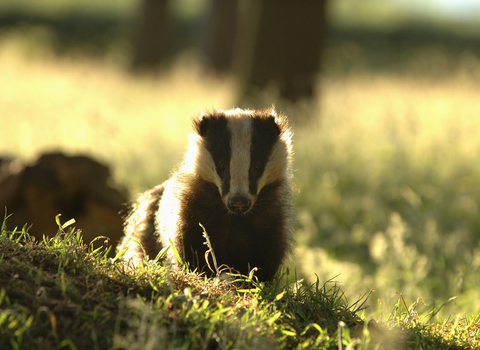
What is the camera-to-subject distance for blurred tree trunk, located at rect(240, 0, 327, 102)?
8.38 metres

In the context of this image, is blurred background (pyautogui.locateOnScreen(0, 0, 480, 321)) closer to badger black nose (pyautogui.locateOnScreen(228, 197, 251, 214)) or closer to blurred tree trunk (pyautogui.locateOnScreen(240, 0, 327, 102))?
blurred tree trunk (pyautogui.locateOnScreen(240, 0, 327, 102))

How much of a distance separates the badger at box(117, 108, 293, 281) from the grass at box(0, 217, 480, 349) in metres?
0.42

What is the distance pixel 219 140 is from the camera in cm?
345

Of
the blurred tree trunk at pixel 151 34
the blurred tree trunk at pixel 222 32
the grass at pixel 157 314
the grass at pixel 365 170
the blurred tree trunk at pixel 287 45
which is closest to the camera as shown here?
the grass at pixel 157 314

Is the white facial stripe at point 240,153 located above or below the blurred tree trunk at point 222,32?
below

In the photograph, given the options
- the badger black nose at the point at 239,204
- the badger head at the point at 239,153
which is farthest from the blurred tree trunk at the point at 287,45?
the badger black nose at the point at 239,204

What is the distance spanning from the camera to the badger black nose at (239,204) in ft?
10.2

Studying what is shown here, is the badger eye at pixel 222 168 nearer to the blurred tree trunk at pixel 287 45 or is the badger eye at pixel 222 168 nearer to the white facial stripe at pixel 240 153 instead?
the white facial stripe at pixel 240 153

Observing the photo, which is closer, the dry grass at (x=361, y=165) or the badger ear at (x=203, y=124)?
the badger ear at (x=203, y=124)

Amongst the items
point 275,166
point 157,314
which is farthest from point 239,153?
point 157,314

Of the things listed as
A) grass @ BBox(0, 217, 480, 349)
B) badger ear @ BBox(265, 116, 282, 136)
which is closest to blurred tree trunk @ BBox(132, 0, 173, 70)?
badger ear @ BBox(265, 116, 282, 136)

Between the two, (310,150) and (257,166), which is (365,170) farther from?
(257,166)

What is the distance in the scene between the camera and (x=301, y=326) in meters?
2.64

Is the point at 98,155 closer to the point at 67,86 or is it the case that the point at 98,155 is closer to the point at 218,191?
the point at 218,191
